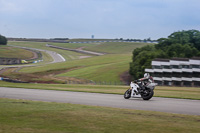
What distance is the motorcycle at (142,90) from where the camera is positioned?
21230 millimetres

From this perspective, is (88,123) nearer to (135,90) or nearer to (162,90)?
(135,90)

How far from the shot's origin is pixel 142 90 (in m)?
21.9

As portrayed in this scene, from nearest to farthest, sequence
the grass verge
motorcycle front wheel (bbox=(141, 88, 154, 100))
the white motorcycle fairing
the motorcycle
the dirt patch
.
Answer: the motorcycle < motorcycle front wheel (bbox=(141, 88, 154, 100)) < the white motorcycle fairing < the grass verge < the dirt patch

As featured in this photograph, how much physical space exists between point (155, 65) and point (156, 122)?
57505mm

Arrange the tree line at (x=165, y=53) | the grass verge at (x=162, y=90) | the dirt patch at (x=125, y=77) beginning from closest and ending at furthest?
the grass verge at (x=162, y=90)
the tree line at (x=165, y=53)
the dirt patch at (x=125, y=77)

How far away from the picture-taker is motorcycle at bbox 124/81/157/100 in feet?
69.7

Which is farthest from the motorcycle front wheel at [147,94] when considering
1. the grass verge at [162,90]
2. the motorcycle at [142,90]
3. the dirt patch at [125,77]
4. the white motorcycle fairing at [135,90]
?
the dirt patch at [125,77]

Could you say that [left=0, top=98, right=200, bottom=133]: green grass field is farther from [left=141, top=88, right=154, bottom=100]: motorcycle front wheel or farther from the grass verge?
the grass verge

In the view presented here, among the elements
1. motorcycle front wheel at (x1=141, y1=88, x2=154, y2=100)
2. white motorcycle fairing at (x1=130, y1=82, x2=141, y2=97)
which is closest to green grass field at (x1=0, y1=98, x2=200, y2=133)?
motorcycle front wheel at (x1=141, y1=88, x2=154, y2=100)

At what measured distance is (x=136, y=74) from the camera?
7806 cm

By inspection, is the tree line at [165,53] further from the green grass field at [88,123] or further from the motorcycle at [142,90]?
the green grass field at [88,123]

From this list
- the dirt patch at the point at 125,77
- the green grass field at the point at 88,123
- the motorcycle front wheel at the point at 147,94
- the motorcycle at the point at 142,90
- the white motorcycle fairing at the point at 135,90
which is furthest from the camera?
the dirt patch at the point at 125,77

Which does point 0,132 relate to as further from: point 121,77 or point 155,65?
point 121,77

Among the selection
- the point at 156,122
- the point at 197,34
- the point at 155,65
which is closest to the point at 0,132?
the point at 156,122
